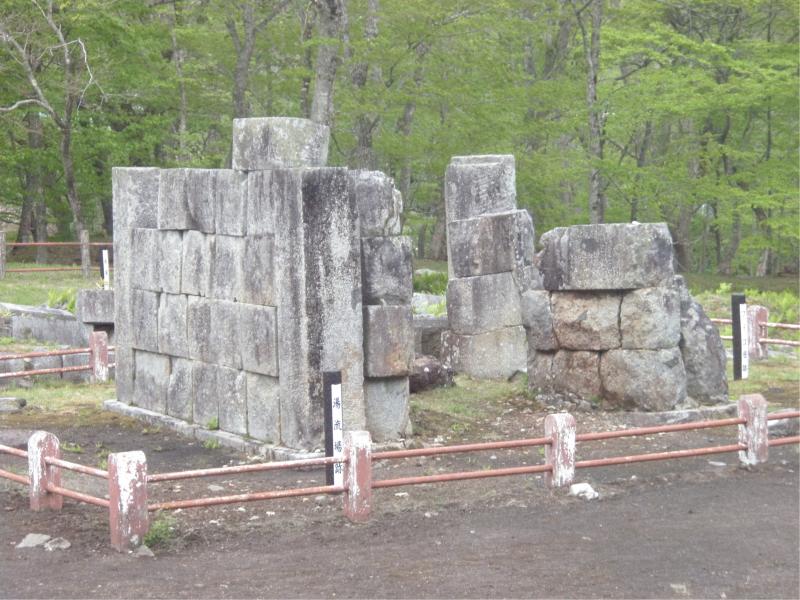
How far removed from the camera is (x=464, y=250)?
1571 centimetres

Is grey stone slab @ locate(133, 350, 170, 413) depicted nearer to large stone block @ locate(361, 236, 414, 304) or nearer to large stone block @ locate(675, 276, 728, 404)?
large stone block @ locate(361, 236, 414, 304)

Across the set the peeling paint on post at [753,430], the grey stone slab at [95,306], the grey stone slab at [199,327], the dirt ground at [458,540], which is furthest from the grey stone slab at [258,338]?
the grey stone slab at [95,306]

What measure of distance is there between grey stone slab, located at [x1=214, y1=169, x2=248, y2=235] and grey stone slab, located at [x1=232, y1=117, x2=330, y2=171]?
0.74 feet

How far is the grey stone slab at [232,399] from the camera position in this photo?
11.5 m

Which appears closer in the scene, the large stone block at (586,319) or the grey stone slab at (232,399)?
the grey stone slab at (232,399)

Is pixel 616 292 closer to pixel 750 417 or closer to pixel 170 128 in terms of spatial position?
pixel 750 417

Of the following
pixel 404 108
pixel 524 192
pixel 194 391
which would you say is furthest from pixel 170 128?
pixel 194 391

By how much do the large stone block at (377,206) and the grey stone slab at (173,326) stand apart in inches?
92.8

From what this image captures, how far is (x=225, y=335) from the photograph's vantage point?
11.7m

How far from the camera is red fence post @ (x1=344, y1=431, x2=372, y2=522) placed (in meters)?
8.35

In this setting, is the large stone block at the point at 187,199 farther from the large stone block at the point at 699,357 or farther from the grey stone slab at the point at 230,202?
the large stone block at the point at 699,357

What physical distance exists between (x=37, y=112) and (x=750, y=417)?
2307cm

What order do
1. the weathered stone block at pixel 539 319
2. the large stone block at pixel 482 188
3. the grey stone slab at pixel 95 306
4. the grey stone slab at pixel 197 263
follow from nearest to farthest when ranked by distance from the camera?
the grey stone slab at pixel 197 263 → the weathered stone block at pixel 539 319 → the large stone block at pixel 482 188 → the grey stone slab at pixel 95 306

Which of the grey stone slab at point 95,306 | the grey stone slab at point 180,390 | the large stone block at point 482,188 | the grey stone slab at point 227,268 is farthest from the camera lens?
the grey stone slab at point 95,306
